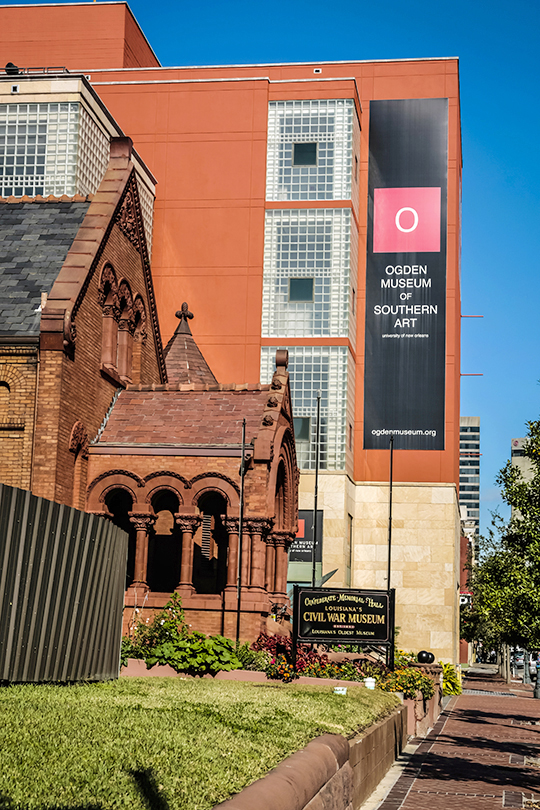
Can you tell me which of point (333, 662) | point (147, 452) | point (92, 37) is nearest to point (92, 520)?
point (333, 662)

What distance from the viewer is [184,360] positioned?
37.1 m

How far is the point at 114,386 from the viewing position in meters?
28.1

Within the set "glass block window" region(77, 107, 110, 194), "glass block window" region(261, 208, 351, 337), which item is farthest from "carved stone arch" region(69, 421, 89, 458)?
"glass block window" region(261, 208, 351, 337)

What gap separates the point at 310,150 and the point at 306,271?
249 inches

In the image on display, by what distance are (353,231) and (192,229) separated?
7996 mm

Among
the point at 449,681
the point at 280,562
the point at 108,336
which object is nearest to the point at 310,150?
the point at 108,336

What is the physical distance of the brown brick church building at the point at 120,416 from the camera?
23.9m

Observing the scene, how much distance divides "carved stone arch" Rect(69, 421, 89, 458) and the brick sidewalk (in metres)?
10.8

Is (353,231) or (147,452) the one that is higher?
(353,231)

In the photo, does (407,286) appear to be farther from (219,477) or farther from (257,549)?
(257,549)

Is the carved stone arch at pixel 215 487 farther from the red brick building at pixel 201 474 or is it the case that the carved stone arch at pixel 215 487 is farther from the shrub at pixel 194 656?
the shrub at pixel 194 656

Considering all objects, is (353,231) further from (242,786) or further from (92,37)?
(242,786)

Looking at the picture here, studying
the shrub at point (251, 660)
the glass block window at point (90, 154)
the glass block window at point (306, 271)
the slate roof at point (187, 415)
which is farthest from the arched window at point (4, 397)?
the glass block window at point (306, 271)

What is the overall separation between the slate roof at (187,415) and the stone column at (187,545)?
6.41 ft
